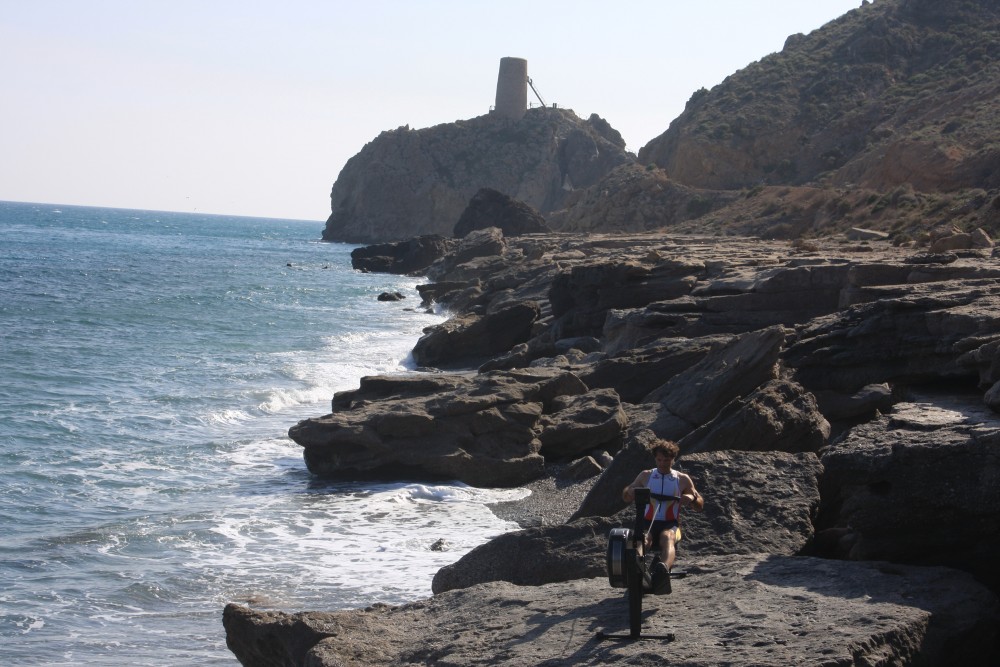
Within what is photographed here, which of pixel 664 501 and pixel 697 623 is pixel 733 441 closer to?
pixel 664 501

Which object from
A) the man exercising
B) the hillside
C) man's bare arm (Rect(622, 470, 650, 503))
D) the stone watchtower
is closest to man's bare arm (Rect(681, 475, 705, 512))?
the man exercising

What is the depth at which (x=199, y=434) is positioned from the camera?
19.5 metres

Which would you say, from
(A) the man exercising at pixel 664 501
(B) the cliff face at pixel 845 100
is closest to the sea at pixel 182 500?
(A) the man exercising at pixel 664 501

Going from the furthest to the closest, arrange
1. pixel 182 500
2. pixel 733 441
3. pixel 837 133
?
pixel 837 133, pixel 182 500, pixel 733 441

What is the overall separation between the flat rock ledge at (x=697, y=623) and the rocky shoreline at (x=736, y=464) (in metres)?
0.02

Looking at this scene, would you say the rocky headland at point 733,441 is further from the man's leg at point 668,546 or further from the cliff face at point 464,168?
the cliff face at point 464,168

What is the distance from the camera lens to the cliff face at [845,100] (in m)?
55.2

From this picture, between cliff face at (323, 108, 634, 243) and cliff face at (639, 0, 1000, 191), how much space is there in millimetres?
46536

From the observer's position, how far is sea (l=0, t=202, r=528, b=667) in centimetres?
1052

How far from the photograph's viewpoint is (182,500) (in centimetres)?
1491

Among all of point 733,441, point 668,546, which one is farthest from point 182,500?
point 668,546

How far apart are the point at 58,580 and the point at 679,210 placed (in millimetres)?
50535

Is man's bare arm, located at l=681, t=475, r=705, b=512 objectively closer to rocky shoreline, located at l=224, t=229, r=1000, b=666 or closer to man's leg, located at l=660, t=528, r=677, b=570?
man's leg, located at l=660, t=528, r=677, b=570

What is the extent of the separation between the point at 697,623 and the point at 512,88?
120892 mm
